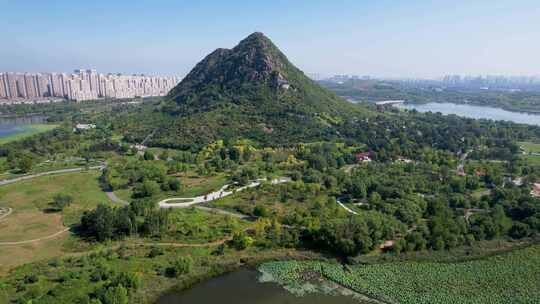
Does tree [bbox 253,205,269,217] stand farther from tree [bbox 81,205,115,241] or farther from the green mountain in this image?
the green mountain

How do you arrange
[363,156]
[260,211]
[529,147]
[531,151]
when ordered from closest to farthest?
1. [260,211]
2. [363,156]
3. [531,151]
4. [529,147]

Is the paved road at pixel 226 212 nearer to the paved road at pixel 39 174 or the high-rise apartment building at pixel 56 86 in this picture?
the paved road at pixel 39 174

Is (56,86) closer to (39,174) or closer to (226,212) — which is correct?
(39,174)

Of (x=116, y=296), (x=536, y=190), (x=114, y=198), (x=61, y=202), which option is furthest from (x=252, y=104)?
(x=116, y=296)

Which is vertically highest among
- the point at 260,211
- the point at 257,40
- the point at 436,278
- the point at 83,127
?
the point at 257,40

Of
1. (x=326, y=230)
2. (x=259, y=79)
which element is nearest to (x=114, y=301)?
(x=326, y=230)

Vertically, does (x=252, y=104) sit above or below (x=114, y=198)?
above

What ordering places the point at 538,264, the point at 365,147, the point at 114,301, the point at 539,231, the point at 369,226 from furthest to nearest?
the point at 365,147 < the point at 539,231 < the point at 369,226 < the point at 538,264 < the point at 114,301

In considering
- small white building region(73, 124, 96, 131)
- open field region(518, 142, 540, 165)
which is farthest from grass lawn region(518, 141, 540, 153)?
small white building region(73, 124, 96, 131)

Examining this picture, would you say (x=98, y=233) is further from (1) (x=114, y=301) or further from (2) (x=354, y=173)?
(2) (x=354, y=173)
